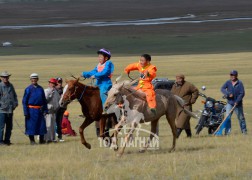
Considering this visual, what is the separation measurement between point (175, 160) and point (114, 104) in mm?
1775

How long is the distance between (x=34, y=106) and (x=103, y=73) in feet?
10.1

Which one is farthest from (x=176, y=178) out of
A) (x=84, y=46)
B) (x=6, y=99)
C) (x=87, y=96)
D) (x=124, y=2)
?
(x=124, y=2)

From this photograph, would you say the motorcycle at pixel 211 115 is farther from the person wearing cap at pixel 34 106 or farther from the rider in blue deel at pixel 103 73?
the rider in blue deel at pixel 103 73

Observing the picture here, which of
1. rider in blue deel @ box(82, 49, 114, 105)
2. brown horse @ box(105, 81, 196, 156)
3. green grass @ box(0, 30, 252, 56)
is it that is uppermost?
green grass @ box(0, 30, 252, 56)

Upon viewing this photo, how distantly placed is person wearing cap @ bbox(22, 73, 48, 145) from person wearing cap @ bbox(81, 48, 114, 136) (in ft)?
8.21

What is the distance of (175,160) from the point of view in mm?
14086

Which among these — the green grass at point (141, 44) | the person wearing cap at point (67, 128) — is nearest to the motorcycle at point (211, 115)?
the person wearing cap at point (67, 128)

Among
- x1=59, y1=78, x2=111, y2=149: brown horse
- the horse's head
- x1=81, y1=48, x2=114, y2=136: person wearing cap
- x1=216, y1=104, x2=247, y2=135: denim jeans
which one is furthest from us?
x1=216, y1=104, x2=247, y2=135: denim jeans

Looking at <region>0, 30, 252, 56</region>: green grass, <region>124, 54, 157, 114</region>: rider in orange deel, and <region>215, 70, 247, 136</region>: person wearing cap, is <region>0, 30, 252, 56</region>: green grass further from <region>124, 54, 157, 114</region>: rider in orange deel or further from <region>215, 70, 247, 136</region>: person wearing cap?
<region>124, 54, 157, 114</region>: rider in orange deel

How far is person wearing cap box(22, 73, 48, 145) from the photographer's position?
61.6ft

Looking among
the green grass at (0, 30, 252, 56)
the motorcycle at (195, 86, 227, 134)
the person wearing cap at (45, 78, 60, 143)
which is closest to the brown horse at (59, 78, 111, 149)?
the person wearing cap at (45, 78, 60, 143)

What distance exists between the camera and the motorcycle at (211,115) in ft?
71.6

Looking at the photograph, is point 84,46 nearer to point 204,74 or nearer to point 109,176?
point 204,74

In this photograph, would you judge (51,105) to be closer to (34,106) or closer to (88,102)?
(34,106)
